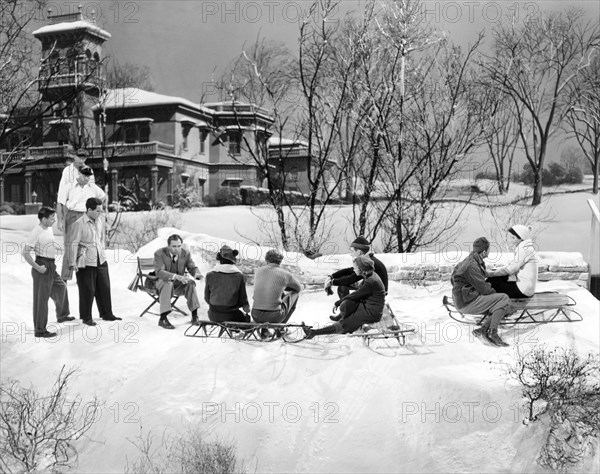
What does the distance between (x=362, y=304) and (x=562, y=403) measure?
1627 mm

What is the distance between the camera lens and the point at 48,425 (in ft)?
17.0

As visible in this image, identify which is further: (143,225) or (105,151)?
(105,151)

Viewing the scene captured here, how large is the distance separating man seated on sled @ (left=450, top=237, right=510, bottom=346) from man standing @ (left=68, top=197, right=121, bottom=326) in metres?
3.13

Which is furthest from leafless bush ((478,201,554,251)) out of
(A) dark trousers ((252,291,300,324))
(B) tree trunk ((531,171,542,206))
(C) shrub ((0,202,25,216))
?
(C) shrub ((0,202,25,216))

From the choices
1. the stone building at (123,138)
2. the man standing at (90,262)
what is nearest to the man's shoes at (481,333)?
the man standing at (90,262)

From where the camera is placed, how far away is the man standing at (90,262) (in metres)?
6.21

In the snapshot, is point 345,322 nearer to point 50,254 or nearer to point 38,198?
point 50,254

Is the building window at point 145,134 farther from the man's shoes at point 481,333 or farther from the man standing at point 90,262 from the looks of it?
the man's shoes at point 481,333

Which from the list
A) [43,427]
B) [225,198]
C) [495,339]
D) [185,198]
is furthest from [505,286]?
[185,198]

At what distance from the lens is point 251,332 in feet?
18.6

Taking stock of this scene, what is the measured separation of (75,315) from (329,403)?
9.98 ft

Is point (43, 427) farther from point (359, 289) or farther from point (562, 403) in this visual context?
point (562, 403)

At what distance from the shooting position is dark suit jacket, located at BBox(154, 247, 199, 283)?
6.31 m

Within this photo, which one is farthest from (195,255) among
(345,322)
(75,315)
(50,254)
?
(345,322)
